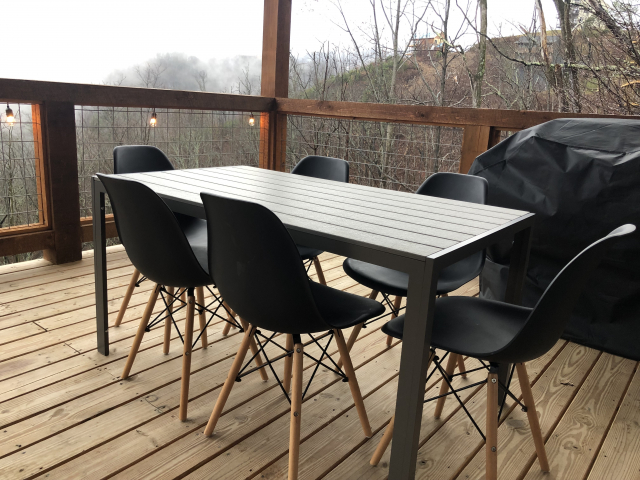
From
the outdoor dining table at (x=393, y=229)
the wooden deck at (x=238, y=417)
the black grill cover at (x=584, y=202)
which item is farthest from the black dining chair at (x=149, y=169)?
the black grill cover at (x=584, y=202)

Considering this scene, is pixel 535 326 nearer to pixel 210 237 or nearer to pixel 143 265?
pixel 210 237

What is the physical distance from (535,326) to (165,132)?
3.55 metres

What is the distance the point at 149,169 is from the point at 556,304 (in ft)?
7.65

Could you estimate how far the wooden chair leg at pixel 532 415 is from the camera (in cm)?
172

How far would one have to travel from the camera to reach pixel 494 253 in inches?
115

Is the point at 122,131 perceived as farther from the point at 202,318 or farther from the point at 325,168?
the point at 202,318

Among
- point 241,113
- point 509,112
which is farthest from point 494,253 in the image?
point 241,113

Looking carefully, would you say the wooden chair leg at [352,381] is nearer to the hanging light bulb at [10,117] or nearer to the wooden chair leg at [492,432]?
the wooden chair leg at [492,432]

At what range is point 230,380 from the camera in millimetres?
1803

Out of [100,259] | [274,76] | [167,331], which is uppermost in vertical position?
[274,76]

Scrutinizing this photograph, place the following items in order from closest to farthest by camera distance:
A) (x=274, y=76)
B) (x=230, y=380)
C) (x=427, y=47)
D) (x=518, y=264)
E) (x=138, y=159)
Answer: (x=230, y=380), (x=518, y=264), (x=138, y=159), (x=274, y=76), (x=427, y=47)

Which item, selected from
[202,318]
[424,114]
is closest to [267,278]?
[202,318]

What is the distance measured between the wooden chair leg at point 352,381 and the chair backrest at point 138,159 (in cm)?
170

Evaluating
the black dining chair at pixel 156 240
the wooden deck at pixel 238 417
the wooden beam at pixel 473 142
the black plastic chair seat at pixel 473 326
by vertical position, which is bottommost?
the wooden deck at pixel 238 417
